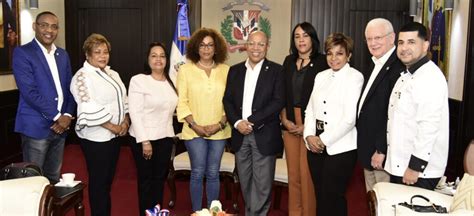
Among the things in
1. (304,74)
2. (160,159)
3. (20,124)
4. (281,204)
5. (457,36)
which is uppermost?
(457,36)

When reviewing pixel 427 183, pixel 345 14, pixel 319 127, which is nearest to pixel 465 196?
pixel 427 183

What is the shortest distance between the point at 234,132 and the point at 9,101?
11.0 feet

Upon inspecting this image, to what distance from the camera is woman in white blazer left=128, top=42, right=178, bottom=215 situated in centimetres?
328

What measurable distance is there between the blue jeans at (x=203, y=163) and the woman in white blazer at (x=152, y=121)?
0.61ft

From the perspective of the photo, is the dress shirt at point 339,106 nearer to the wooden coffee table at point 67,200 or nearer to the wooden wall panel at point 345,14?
the wooden coffee table at point 67,200

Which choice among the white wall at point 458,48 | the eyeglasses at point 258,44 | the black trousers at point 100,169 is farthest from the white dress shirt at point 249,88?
the white wall at point 458,48

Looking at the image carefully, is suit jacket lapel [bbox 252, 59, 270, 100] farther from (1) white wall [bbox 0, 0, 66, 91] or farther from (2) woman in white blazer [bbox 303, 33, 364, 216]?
(1) white wall [bbox 0, 0, 66, 91]

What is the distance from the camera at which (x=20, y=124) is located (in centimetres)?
329

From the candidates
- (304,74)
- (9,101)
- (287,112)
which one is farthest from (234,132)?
(9,101)

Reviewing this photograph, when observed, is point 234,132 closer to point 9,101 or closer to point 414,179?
point 414,179

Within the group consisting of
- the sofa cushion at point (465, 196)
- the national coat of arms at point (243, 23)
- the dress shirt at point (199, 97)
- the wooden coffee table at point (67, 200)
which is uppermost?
the national coat of arms at point (243, 23)

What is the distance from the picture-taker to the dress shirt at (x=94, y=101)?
10.0 ft

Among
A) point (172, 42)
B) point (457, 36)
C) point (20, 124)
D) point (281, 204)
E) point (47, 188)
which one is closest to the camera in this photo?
point (47, 188)

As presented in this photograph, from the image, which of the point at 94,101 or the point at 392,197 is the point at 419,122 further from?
the point at 94,101
